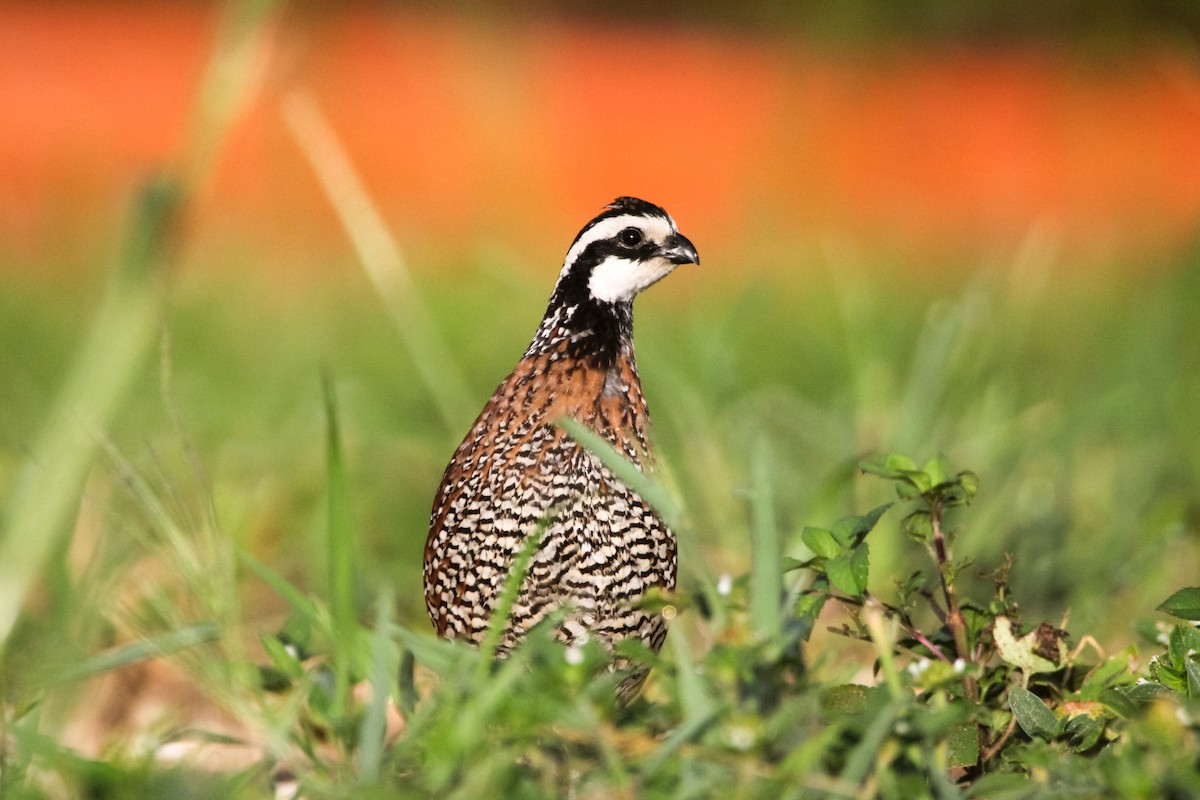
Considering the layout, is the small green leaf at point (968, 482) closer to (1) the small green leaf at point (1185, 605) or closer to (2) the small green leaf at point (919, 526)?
(2) the small green leaf at point (919, 526)

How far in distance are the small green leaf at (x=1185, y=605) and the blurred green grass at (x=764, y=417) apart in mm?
674

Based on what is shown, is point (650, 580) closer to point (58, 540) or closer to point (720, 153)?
point (58, 540)

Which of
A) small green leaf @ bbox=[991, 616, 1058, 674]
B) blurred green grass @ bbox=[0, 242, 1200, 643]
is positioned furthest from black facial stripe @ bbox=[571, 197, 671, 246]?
small green leaf @ bbox=[991, 616, 1058, 674]

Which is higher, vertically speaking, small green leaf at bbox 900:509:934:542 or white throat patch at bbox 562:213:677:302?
white throat patch at bbox 562:213:677:302

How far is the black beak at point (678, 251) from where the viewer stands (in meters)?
2.94

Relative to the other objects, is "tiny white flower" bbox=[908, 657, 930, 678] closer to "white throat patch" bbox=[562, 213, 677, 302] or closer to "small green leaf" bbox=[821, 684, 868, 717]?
"small green leaf" bbox=[821, 684, 868, 717]

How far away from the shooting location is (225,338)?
573 centimetres

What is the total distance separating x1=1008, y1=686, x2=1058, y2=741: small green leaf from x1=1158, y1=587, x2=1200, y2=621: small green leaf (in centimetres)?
28

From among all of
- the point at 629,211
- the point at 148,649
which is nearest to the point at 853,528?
the point at 629,211

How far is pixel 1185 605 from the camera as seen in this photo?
2377 mm

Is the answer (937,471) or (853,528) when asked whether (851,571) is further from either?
(937,471)

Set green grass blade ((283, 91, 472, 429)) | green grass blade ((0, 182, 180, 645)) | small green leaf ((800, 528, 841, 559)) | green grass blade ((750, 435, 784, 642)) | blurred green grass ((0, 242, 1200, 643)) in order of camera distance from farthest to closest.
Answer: blurred green grass ((0, 242, 1200, 643))
green grass blade ((283, 91, 472, 429))
small green leaf ((800, 528, 841, 559))
green grass blade ((750, 435, 784, 642))
green grass blade ((0, 182, 180, 645))

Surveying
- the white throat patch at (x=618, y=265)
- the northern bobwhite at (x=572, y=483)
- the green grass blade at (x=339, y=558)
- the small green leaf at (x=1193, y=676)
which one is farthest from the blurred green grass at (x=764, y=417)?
the small green leaf at (x=1193, y=676)

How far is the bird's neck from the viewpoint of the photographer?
2865 mm
